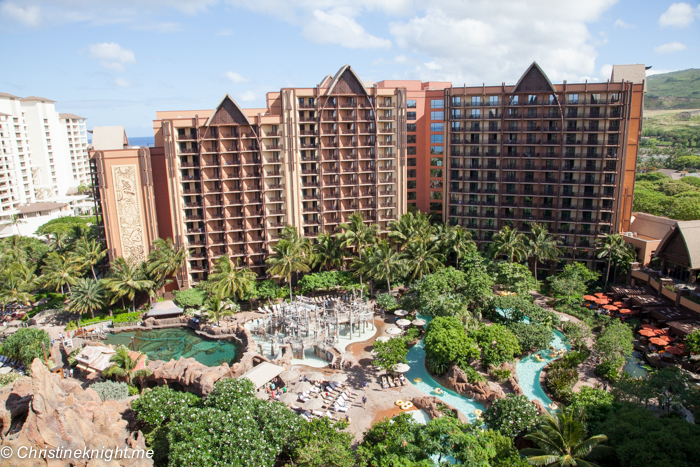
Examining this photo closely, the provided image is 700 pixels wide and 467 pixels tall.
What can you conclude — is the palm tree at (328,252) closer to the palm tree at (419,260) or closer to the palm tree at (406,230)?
the palm tree at (406,230)

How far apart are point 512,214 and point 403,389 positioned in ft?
141

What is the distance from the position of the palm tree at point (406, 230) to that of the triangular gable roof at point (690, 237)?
32409 millimetres

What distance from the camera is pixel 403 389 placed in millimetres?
46375

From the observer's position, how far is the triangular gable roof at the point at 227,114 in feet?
232

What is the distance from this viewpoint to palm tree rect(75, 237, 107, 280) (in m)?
72.5

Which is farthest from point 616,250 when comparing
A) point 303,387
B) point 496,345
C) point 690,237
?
point 303,387

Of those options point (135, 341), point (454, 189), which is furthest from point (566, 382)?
point (135, 341)

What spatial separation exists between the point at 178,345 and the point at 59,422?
25788 mm

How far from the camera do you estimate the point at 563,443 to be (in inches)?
1284

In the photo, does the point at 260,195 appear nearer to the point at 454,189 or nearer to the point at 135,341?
the point at 135,341

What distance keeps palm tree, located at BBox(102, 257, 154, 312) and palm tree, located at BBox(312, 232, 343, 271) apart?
24.7 m

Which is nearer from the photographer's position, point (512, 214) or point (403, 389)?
point (403, 389)

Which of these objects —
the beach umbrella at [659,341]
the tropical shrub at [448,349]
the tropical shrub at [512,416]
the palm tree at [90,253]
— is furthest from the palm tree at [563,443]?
the palm tree at [90,253]

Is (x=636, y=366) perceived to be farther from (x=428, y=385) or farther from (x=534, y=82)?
(x=534, y=82)
